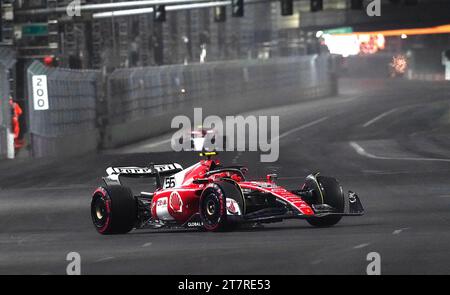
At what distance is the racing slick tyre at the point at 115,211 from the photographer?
773 inches

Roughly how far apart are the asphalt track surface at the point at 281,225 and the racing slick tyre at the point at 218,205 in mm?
184

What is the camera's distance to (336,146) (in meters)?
42.6

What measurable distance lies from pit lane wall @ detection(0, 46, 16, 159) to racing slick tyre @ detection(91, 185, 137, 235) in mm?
24842

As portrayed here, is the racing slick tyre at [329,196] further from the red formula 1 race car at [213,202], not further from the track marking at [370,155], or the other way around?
the track marking at [370,155]

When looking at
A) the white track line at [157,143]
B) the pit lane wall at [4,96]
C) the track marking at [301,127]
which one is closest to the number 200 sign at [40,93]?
the pit lane wall at [4,96]

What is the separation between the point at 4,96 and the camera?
148ft

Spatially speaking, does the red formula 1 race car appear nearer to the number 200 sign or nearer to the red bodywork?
the red bodywork

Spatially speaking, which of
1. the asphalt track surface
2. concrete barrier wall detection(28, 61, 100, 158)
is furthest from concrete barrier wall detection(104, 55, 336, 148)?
the asphalt track surface

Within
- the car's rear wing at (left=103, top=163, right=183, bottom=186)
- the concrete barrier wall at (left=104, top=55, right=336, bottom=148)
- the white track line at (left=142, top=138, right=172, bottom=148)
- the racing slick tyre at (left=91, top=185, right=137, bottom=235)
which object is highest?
the car's rear wing at (left=103, top=163, right=183, bottom=186)

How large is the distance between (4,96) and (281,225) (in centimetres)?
2651

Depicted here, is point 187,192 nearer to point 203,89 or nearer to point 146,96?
point 146,96

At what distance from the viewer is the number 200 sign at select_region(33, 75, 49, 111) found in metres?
42.9

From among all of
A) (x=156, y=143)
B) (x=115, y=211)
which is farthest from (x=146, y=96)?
(x=115, y=211)
